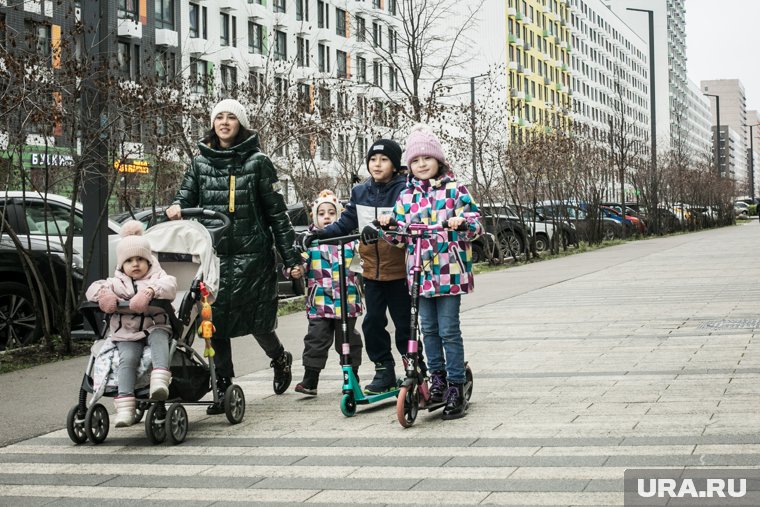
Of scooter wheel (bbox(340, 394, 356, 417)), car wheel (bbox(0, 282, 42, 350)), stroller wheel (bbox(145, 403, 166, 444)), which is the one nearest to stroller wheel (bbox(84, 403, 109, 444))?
stroller wheel (bbox(145, 403, 166, 444))

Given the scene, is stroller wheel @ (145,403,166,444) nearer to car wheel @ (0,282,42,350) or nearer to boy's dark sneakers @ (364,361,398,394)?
boy's dark sneakers @ (364,361,398,394)

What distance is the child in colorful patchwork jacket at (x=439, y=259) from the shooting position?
7.00m

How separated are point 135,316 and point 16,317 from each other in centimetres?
535

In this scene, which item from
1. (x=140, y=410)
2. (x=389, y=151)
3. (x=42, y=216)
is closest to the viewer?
(x=140, y=410)

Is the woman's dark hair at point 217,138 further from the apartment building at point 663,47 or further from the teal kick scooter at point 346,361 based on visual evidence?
the apartment building at point 663,47

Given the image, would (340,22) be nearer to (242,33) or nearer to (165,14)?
(242,33)

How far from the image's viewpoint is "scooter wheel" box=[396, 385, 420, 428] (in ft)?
21.8

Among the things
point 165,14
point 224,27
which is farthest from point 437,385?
point 224,27

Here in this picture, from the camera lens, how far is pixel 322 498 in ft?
16.9

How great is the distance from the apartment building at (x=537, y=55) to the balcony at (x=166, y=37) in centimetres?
4657

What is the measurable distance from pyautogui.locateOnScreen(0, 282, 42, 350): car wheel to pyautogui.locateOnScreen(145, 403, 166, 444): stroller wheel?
5044mm

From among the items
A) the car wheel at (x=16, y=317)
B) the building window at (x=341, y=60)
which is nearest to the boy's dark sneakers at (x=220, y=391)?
the car wheel at (x=16, y=317)

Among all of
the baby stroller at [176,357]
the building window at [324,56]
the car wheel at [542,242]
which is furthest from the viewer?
the building window at [324,56]

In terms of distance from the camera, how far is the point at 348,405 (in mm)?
7230
